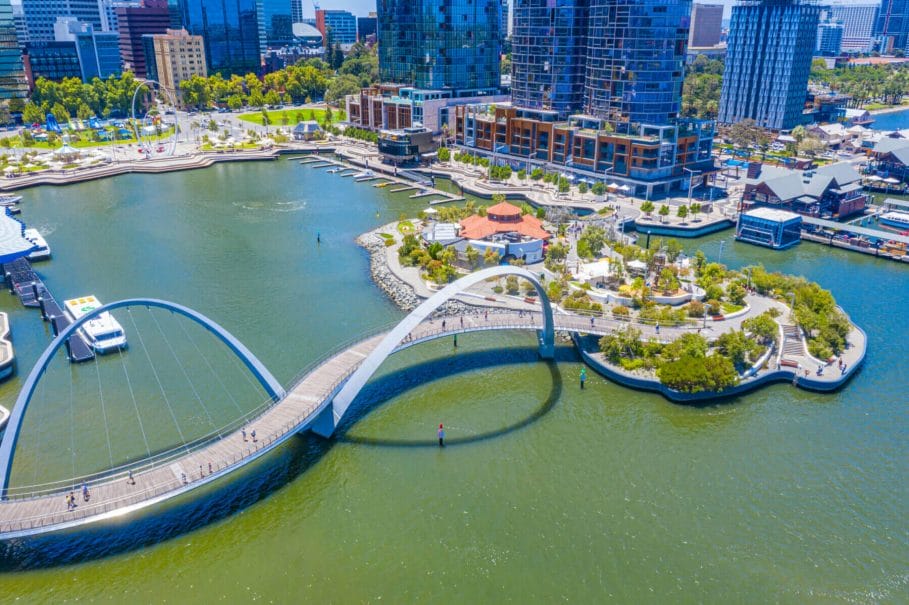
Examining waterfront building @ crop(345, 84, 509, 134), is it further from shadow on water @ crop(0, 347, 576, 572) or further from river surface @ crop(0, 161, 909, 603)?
shadow on water @ crop(0, 347, 576, 572)

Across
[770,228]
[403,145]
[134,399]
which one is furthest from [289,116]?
[134,399]

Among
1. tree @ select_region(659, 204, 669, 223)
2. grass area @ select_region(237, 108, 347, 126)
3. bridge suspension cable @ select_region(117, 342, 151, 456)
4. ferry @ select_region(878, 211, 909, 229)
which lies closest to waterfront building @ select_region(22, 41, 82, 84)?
grass area @ select_region(237, 108, 347, 126)

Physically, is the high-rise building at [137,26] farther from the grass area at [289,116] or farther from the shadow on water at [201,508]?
the shadow on water at [201,508]

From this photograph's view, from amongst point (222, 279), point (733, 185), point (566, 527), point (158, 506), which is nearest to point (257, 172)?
point (222, 279)

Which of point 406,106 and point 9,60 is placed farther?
point 9,60

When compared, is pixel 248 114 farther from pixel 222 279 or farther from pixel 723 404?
pixel 723 404

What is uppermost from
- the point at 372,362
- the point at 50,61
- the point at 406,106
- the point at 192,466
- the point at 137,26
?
the point at 137,26

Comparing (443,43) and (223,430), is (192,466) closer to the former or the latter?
(223,430)

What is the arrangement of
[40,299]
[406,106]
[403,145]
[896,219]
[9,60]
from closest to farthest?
[40,299] < [896,219] < [403,145] < [406,106] < [9,60]
